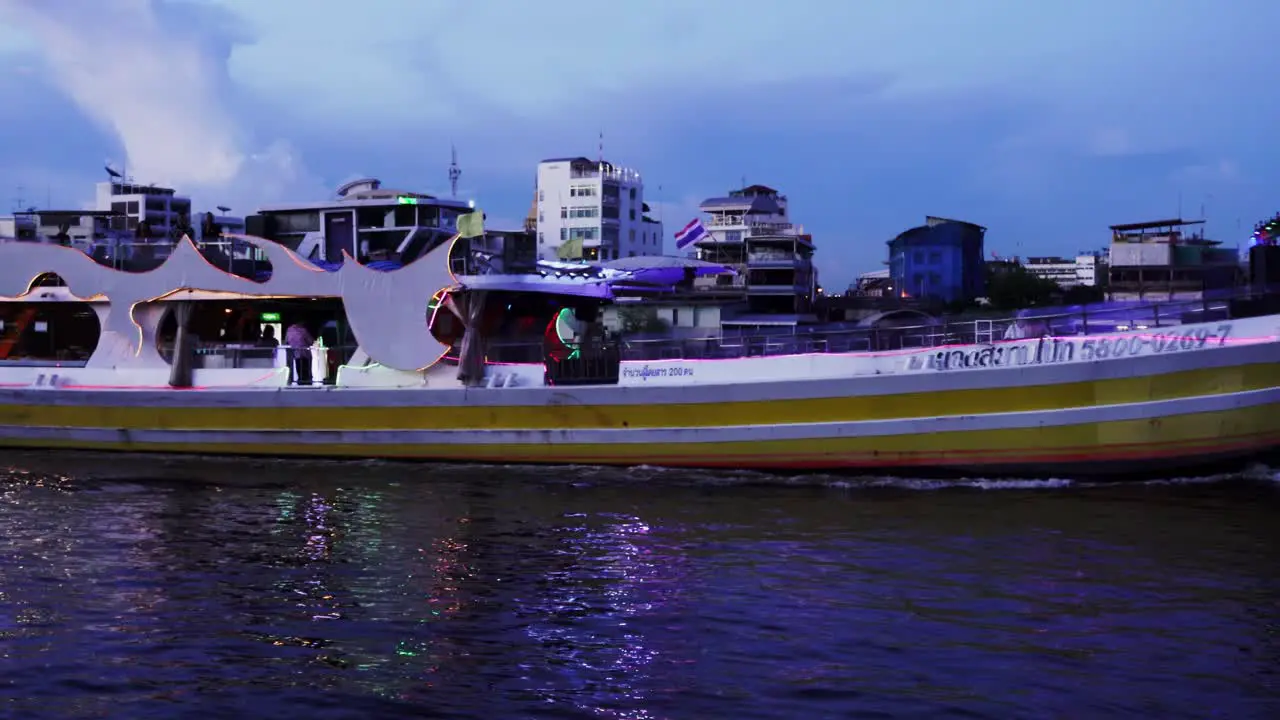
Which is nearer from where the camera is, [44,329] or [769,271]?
[44,329]

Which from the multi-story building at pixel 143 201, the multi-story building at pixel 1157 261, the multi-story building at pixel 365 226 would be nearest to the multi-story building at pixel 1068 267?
the multi-story building at pixel 1157 261

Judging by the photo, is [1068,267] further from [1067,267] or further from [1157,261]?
[1157,261]

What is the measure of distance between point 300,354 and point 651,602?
11539mm

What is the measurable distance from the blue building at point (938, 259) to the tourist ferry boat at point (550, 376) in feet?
146

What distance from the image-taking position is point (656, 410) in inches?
710

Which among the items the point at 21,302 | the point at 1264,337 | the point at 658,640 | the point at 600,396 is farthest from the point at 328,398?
the point at 1264,337

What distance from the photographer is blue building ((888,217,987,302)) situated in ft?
219

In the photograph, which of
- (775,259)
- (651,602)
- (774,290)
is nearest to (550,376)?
(651,602)

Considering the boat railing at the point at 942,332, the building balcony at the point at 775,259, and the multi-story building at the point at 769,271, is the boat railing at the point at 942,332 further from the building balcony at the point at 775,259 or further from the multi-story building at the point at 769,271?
Answer: the building balcony at the point at 775,259

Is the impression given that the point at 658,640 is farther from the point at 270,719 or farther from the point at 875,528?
the point at 875,528

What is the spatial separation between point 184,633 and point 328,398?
1032 centimetres

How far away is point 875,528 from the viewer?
45.0 feet

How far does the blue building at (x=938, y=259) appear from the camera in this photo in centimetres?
6675

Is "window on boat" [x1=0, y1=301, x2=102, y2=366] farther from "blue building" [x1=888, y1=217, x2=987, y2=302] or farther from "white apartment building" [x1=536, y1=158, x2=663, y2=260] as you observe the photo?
"white apartment building" [x1=536, y1=158, x2=663, y2=260]
